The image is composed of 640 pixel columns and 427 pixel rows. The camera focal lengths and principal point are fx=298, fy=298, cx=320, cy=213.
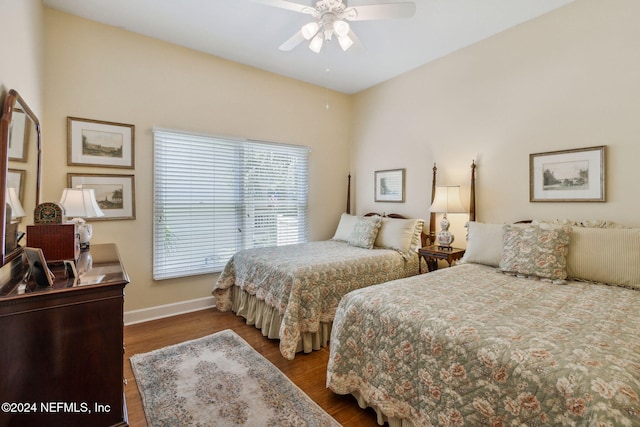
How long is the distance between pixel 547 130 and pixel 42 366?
148 inches

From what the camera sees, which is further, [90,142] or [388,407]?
[90,142]

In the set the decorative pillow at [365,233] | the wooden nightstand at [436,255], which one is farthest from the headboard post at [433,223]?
the decorative pillow at [365,233]

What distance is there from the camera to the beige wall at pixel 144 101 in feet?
8.95

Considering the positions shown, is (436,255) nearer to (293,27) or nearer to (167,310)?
(293,27)

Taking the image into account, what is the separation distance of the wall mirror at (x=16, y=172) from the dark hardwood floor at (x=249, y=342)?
47.5 inches

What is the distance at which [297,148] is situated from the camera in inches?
166

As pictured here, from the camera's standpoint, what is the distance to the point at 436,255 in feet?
10.3

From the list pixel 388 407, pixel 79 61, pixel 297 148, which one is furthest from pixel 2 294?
pixel 297 148

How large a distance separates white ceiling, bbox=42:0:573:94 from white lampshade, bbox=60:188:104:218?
168cm

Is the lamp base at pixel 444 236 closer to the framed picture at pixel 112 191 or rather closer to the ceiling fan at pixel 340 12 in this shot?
the ceiling fan at pixel 340 12

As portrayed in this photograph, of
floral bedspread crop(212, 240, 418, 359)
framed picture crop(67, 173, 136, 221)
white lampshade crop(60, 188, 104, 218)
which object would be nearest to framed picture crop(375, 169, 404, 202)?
floral bedspread crop(212, 240, 418, 359)

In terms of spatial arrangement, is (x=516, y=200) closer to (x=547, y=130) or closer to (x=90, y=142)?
(x=547, y=130)

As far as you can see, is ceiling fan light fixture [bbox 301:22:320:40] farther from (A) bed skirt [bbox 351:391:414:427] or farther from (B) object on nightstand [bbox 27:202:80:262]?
(A) bed skirt [bbox 351:391:414:427]

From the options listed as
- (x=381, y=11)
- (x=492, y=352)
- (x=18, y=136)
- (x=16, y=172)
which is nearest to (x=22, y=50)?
(x=18, y=136)
